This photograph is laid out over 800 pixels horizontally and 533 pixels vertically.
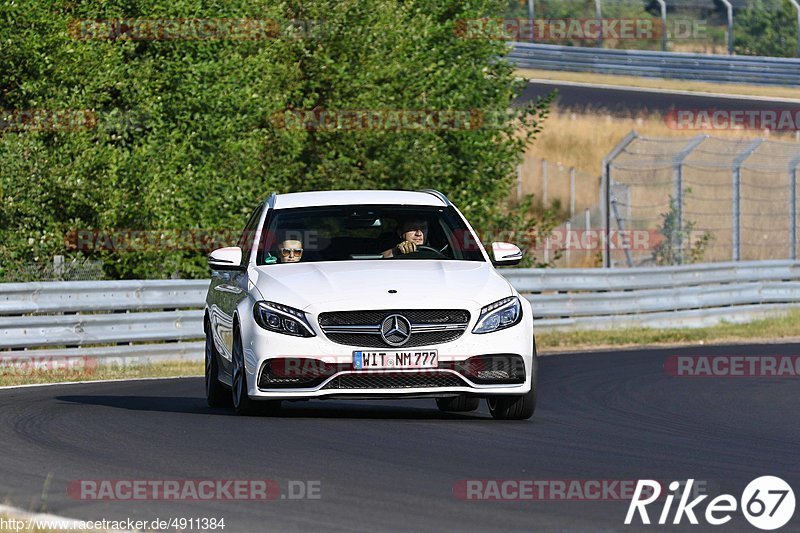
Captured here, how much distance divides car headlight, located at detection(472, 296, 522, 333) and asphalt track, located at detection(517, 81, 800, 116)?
38.3 m

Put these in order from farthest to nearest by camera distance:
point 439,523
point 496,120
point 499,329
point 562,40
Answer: point 562,40
point 496,120
point 499,329
point 439,523

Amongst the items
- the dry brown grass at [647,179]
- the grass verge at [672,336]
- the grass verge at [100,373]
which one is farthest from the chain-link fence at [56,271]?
the dry brown grass at [647,179]

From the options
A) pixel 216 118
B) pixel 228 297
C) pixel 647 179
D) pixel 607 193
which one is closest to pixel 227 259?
pixel 228 297

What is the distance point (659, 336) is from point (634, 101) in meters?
27.7

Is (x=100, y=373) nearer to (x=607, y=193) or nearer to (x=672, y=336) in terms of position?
(x=672, y=336)

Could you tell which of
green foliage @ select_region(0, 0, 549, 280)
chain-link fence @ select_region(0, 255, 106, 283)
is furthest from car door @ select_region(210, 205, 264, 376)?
green foliage @ select_region(0, 0, 549, 280)

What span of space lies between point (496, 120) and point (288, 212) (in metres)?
17.9

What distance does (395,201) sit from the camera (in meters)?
12.6

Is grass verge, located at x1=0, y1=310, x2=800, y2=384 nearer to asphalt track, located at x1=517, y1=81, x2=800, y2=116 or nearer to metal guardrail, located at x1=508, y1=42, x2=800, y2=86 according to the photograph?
asphalt track, located at x1=517, y1=81, x2=800, y2=116

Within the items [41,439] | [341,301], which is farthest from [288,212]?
[41,439]

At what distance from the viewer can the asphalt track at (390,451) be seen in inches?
287

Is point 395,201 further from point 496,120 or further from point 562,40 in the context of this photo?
point 562,40

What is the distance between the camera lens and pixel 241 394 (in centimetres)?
1161

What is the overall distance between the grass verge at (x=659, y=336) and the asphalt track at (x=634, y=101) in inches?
915
